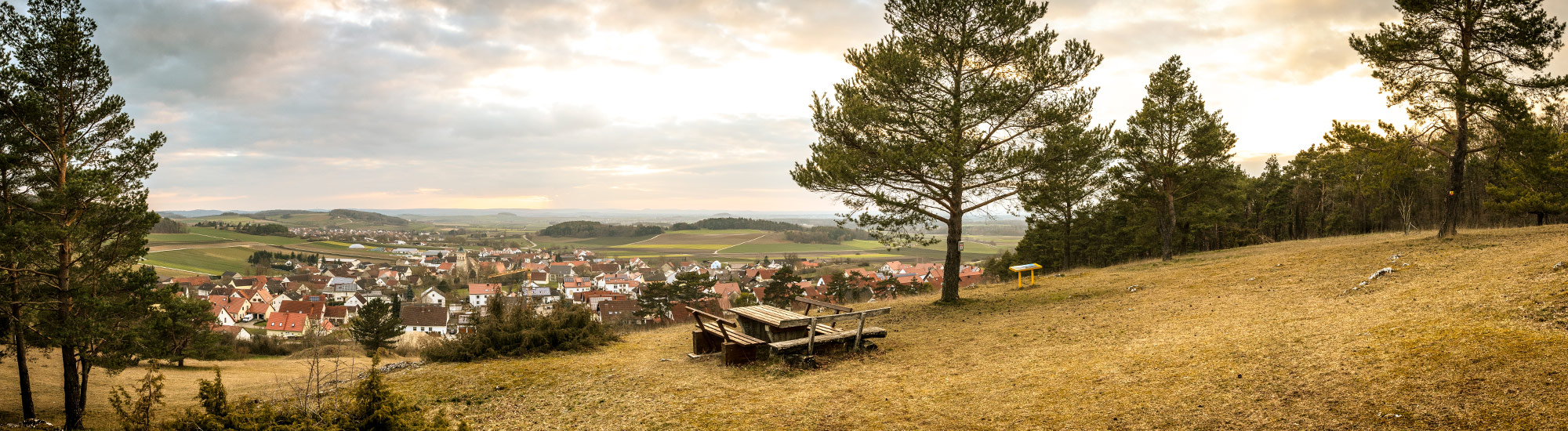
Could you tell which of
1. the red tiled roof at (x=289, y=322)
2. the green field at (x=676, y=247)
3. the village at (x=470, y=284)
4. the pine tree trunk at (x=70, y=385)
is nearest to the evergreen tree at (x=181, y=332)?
the pine tree trunk at (x=70, y=385)

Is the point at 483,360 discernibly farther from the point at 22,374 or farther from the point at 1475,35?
the point at 1475,35

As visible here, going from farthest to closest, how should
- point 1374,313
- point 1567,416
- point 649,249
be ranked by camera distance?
point 649,249 < point 1374,313 < point 1567,416

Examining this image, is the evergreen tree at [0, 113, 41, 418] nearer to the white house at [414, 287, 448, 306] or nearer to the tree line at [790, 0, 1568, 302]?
the tree line at [790, 0, 1568, 302]

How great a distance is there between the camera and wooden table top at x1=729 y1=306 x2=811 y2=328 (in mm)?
8586

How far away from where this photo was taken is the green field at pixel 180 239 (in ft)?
252

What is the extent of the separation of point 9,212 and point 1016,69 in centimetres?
2057

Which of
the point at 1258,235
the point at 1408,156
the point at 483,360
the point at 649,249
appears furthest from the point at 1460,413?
the point at 649,249

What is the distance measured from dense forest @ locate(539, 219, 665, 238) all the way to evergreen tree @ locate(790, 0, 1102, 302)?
403ft

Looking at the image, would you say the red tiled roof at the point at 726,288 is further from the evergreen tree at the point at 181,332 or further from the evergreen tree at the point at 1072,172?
the evergreen tree at the point at 1072,172

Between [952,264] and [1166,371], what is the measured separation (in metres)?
8.37

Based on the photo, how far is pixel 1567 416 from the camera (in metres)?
3.81

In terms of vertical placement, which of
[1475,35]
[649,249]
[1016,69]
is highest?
[1475,35]

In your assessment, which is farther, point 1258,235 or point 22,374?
point 1258,235

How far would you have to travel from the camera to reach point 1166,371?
632 centimetres
